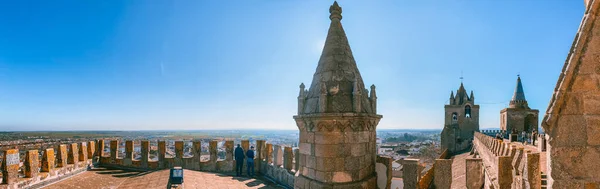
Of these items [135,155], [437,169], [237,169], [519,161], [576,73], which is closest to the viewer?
[576,73]

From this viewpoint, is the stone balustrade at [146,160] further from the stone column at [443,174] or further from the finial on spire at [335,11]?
the finial on spire at [335,11]

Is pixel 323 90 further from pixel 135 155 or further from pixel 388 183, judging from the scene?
pixel 135 155

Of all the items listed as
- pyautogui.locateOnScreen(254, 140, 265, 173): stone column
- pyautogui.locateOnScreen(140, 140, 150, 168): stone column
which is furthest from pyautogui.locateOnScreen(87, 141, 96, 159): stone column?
pyautogui.locateOnScreen(254, 140, 265, 173): stone column

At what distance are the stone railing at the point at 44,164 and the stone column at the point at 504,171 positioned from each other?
40.0ft

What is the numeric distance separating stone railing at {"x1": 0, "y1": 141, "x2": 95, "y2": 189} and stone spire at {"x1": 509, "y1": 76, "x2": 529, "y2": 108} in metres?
59.0

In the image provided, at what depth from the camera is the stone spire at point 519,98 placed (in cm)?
4772

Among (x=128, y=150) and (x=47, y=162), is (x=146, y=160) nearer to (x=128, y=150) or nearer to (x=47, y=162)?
(x=128, y=150)

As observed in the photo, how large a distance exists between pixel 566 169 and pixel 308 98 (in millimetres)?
3276

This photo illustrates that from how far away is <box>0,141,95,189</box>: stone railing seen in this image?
7641 millimetres

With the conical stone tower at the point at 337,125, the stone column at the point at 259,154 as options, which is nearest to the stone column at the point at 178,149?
the stone column at the point at 259,154

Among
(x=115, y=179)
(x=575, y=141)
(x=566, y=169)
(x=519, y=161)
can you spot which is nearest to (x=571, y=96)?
(x=575, y=141)

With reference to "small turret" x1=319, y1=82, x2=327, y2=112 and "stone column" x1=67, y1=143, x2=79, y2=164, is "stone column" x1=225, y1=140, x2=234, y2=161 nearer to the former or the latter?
"stone column" x1=67, y1=143, x2=79, y2=164

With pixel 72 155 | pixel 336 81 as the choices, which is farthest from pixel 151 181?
pixel 336 81

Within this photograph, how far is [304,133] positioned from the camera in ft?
15.7
